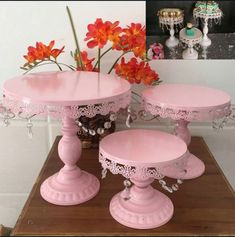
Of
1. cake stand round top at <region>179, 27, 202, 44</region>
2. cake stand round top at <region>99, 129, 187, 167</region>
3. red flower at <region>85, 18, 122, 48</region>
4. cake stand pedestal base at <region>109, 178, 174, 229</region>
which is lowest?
cake stand pedestal base at <region>109, 178, 174, 229</region>

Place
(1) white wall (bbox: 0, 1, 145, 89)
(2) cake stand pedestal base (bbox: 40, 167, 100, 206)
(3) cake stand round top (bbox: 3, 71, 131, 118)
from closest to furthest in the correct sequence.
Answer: (3) cake stand round top (bbox: 3, 71, 131, 118) → (2) cake stand pedestal base (bbox: 40, 167, 100, 206) → (1) white wall (bbox: 0, 1, 145, 89)

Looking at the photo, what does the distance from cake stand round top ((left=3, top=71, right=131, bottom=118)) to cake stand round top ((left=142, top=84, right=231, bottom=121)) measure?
0.11 metres

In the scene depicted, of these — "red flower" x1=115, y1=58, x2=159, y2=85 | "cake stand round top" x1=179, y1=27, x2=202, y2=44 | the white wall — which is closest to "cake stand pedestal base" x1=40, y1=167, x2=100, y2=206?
"red flower" x1=115, y1=58, x2=159, y2=85

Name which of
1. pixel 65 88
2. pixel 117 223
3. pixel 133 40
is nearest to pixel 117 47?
pixel 133 40

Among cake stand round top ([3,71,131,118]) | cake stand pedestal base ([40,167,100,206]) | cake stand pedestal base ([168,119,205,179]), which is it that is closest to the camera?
cake stand round top ([3,71,131,118])

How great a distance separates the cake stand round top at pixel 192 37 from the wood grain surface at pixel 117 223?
1.72ft

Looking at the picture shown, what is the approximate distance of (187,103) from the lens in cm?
89

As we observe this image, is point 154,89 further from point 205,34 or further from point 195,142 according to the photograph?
point 205,34

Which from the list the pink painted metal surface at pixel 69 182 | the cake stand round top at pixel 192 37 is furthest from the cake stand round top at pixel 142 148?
the cake stand round top at pixel 192 37

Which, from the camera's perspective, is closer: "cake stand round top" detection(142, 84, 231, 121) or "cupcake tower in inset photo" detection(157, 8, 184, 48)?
"cake stand round top" detection(142, 84, 231, 121)

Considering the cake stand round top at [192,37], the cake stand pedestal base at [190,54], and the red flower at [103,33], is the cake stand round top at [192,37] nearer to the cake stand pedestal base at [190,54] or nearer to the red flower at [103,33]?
the cake stand pedestal base at [190,54]

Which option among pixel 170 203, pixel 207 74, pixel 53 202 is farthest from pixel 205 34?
pixel 53 202

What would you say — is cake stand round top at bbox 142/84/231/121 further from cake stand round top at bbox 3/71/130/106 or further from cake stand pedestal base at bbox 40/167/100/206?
cake stand pedestal base at bbox 40/167/100/206

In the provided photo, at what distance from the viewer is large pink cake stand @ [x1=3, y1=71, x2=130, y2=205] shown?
730 millimetres
